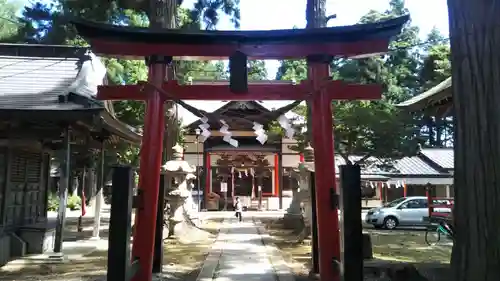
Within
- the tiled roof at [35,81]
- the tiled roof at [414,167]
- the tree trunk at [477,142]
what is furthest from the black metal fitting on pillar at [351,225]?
the tiled roof at [414,167]

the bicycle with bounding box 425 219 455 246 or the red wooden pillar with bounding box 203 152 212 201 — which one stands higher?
the red wooden pillar with bounding box 203 152 212 201

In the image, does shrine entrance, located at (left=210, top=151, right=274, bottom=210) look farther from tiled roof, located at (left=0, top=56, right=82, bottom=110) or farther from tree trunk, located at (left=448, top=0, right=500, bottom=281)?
tree trunk, located at (left=448, top=0, right=500, bottom=281)

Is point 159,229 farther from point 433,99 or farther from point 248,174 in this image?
point 248,174

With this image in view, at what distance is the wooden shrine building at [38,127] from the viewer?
885cm

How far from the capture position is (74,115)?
28.2ft

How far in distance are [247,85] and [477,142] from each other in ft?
9.99

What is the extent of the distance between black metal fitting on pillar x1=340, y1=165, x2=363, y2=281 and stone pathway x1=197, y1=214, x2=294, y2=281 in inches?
121

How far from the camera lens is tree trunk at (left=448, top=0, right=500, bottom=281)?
3434 millimetres

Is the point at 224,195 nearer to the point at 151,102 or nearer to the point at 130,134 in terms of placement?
the point at 130,134

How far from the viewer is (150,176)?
5695 millimetres

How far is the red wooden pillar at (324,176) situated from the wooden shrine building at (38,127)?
4693 millimetres

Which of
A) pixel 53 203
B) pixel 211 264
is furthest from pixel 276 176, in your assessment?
pixel 211 264

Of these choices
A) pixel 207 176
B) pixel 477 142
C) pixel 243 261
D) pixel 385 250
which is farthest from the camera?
pixel 207 176

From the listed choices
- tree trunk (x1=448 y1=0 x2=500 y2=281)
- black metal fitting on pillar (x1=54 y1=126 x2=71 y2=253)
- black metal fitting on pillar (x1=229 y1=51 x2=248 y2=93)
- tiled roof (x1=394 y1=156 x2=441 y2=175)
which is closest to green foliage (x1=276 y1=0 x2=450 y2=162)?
black metal fitting on pillar (x1=229 y1=51 x2=248 y2=93)
